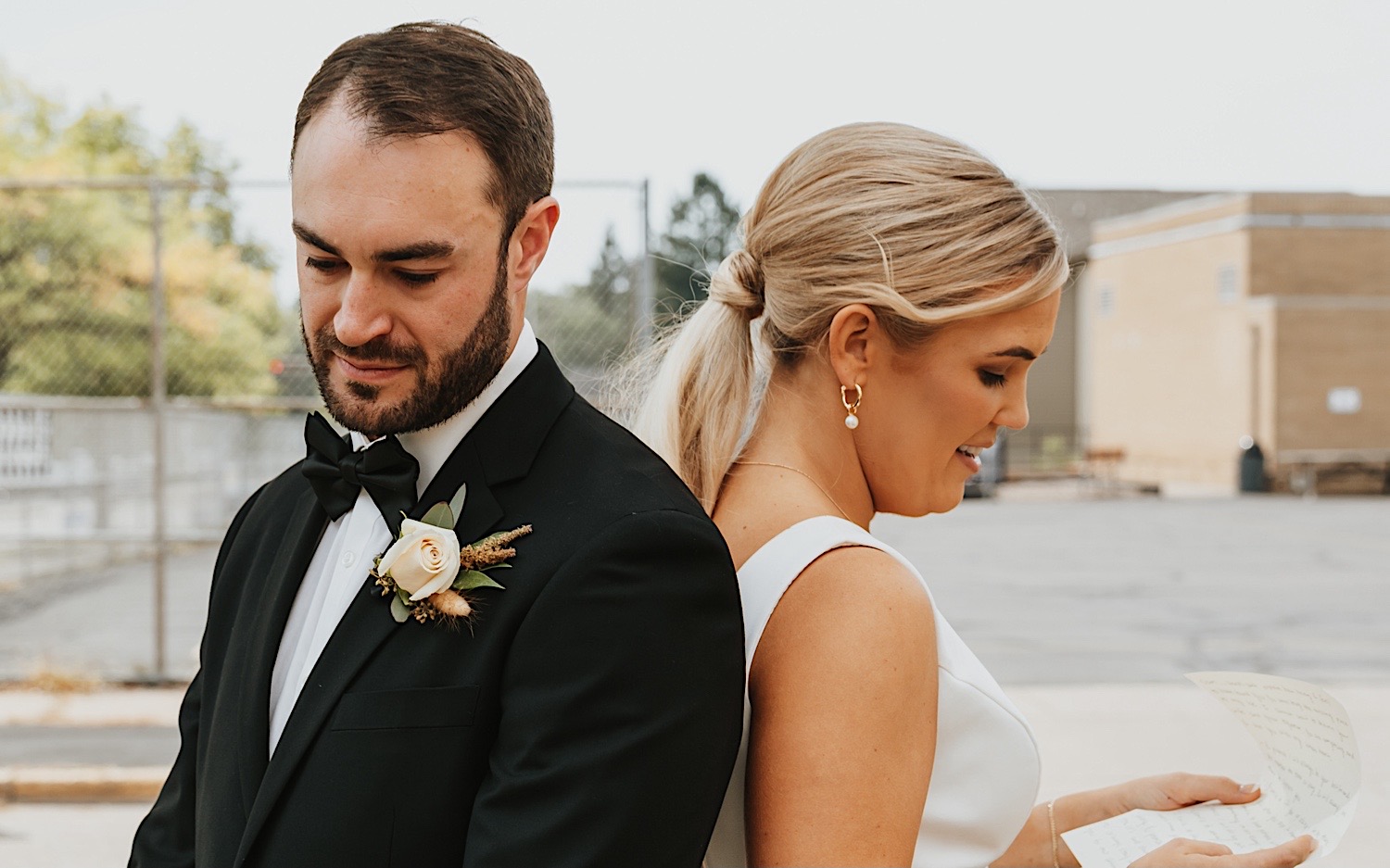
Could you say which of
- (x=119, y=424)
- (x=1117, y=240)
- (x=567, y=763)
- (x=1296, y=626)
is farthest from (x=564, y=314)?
(x=1117, y=240)

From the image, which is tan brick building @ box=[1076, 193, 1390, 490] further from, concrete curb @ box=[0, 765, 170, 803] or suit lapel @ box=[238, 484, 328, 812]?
suit lapel @ box=[238, 484, 328, 812]

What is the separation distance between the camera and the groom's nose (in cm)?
150

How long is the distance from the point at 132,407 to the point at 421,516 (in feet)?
24.6

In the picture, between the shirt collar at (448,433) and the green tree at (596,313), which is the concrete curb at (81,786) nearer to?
the green tree at (596,313)

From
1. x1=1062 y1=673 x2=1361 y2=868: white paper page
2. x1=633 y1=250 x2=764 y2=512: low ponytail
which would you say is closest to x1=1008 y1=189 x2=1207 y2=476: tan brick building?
x1=1062 y1=673 x2=1361 y2=868: white paper page

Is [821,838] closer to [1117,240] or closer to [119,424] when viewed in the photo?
[119,424]

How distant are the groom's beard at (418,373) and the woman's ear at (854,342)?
0.56m

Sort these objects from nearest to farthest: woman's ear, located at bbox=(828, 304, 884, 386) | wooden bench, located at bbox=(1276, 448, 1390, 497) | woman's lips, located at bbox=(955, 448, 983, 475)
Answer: woman's ear, located at bbox=(828, 304, 884, 386) → woman's lips, located at bbox=(955, 448, 983, 475) → wooden bench, located at bbox=(1276, 448, 1390, 497)

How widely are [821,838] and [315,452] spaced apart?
2.86 ft

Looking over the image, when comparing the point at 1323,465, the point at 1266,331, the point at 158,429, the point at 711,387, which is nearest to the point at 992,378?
the point at 711,387

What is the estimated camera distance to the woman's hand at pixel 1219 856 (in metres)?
1.84

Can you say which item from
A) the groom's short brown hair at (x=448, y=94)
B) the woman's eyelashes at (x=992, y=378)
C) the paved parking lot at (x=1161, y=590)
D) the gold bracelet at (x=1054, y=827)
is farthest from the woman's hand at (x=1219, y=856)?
the paved parking lot at (x=1161, y=590)

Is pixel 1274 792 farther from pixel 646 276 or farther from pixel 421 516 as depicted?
pixel 646 276

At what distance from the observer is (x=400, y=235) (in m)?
1.48
